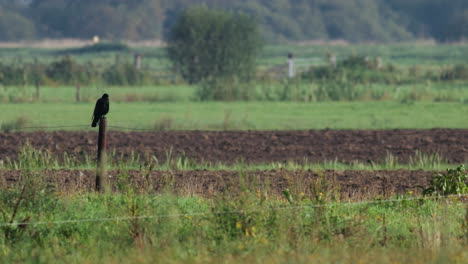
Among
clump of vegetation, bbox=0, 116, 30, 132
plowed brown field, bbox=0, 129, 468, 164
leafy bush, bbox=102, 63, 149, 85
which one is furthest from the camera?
leafy bush, bbox=102, 63, 149, 85

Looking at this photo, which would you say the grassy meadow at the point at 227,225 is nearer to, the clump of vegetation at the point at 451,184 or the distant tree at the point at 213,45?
the clump of vegetation at the point at 451,184

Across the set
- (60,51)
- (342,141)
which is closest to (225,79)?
(342,141)

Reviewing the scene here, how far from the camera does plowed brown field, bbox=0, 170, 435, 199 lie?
12.6 m

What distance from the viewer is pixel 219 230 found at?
9414 millimetres

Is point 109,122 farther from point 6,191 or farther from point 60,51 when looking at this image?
point 60,51

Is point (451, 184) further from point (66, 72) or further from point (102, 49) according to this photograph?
point (102, 49)

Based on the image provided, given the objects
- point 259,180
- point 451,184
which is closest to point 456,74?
point 259,180

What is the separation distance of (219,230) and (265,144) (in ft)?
34.1

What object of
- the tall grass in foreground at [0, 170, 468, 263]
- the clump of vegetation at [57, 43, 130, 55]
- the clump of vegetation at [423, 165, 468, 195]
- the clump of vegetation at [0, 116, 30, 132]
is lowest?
the tall grass in foreground at [0, 170, 468, 263]

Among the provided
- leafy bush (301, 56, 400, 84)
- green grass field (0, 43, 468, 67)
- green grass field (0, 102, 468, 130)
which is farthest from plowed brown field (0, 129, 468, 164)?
green grass field (0, 43, 468, 67)

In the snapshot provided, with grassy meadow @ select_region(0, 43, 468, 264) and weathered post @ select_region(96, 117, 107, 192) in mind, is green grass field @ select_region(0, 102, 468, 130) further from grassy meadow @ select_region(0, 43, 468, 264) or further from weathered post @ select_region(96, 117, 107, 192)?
weathered post @ select_region(96, 117, 107, 192)

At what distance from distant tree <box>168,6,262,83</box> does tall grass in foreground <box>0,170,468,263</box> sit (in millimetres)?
31606

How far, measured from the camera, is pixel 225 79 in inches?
1330

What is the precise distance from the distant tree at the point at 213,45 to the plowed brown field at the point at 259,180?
1077 inches
